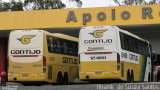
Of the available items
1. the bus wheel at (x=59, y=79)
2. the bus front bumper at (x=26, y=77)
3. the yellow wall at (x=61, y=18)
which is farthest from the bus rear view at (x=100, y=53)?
the yellow wall at (x=61, y=18)

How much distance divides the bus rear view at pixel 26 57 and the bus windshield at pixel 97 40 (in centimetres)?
211

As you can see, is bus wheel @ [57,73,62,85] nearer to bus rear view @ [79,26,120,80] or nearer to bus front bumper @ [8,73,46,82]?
bus front bumper @ [8,73,46,82]

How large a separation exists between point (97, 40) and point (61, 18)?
35.1ft

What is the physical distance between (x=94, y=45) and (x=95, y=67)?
1.05 m

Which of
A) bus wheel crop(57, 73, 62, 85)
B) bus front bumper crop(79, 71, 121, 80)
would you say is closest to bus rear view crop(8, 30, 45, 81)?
bus wheel crop(57, 73, 62, 85)

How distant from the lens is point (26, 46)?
72.7ft

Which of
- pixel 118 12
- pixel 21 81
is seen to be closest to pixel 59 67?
pixel 21 81

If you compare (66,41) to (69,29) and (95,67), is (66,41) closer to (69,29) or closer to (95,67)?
(95,67)

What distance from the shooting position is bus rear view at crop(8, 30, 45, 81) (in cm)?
2205

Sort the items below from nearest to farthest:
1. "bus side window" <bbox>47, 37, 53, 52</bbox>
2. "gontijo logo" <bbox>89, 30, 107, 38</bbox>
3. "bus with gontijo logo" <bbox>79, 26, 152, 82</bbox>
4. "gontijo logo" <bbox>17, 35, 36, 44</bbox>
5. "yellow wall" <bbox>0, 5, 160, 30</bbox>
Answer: "bus with gontijo logo" <bbox>79, 26, 152, 82</bbox>, "gontijo logo" <bbox>89, 30, 107, 38</bbox>, "gontijo logo" <bbox>17, 35, 36, 44</bbox>, "bus side window" <bbox>47, 37, 53, 52</bbox>, "yellow wall" <bbox>0, 5, 160, 30</bbox>

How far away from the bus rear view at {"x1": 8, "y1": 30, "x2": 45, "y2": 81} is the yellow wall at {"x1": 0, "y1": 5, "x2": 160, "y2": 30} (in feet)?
30.7

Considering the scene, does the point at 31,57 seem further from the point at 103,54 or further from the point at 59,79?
the point at 103,54

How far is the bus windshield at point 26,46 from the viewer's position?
22.1 metres

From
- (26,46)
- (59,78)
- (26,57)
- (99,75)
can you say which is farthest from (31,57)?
(99,75)
